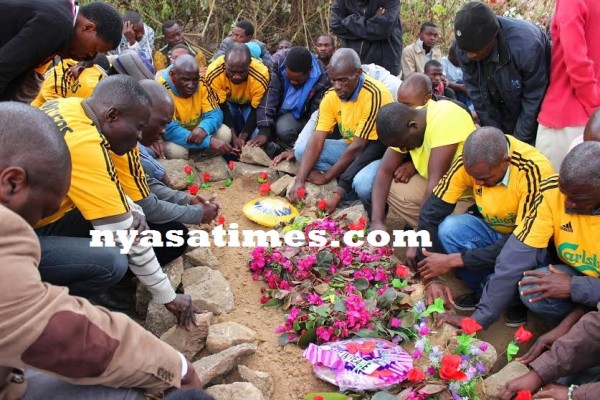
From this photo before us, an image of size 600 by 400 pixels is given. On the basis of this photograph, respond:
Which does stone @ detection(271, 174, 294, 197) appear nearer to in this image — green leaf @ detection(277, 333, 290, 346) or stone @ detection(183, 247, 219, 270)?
stone @ detection(183, 247, 219, 270)

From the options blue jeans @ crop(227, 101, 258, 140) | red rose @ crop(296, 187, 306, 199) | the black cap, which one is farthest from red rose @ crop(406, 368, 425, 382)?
blue jeans @ crop(227, 101, 258, 140)

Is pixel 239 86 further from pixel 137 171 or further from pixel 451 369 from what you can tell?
pixel 451 369

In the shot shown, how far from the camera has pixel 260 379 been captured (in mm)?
2779

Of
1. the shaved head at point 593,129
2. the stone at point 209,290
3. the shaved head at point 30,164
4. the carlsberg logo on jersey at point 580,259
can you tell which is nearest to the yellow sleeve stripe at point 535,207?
the carlsberg logo on jersey at point 580,259

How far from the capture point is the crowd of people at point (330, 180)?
1.75 m

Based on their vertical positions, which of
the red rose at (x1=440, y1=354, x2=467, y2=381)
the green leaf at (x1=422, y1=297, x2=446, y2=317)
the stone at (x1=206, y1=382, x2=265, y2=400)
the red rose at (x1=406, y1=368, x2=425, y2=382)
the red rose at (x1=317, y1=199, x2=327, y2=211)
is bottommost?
the red rose at (x1=317, y1=199, x2=327, y2=211)

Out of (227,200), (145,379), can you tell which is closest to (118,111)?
(145,379)

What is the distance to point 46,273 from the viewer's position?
9.66 ft

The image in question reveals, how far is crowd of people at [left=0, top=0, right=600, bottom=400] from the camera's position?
175 centimetres

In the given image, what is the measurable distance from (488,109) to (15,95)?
327 centimetres

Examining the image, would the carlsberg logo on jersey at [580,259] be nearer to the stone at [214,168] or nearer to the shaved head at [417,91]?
the shaved head at [417,91]

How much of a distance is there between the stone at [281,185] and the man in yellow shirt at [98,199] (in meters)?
2.05

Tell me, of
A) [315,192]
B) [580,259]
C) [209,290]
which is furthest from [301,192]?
[580,259]

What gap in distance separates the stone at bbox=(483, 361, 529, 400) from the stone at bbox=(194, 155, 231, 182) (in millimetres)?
3306
